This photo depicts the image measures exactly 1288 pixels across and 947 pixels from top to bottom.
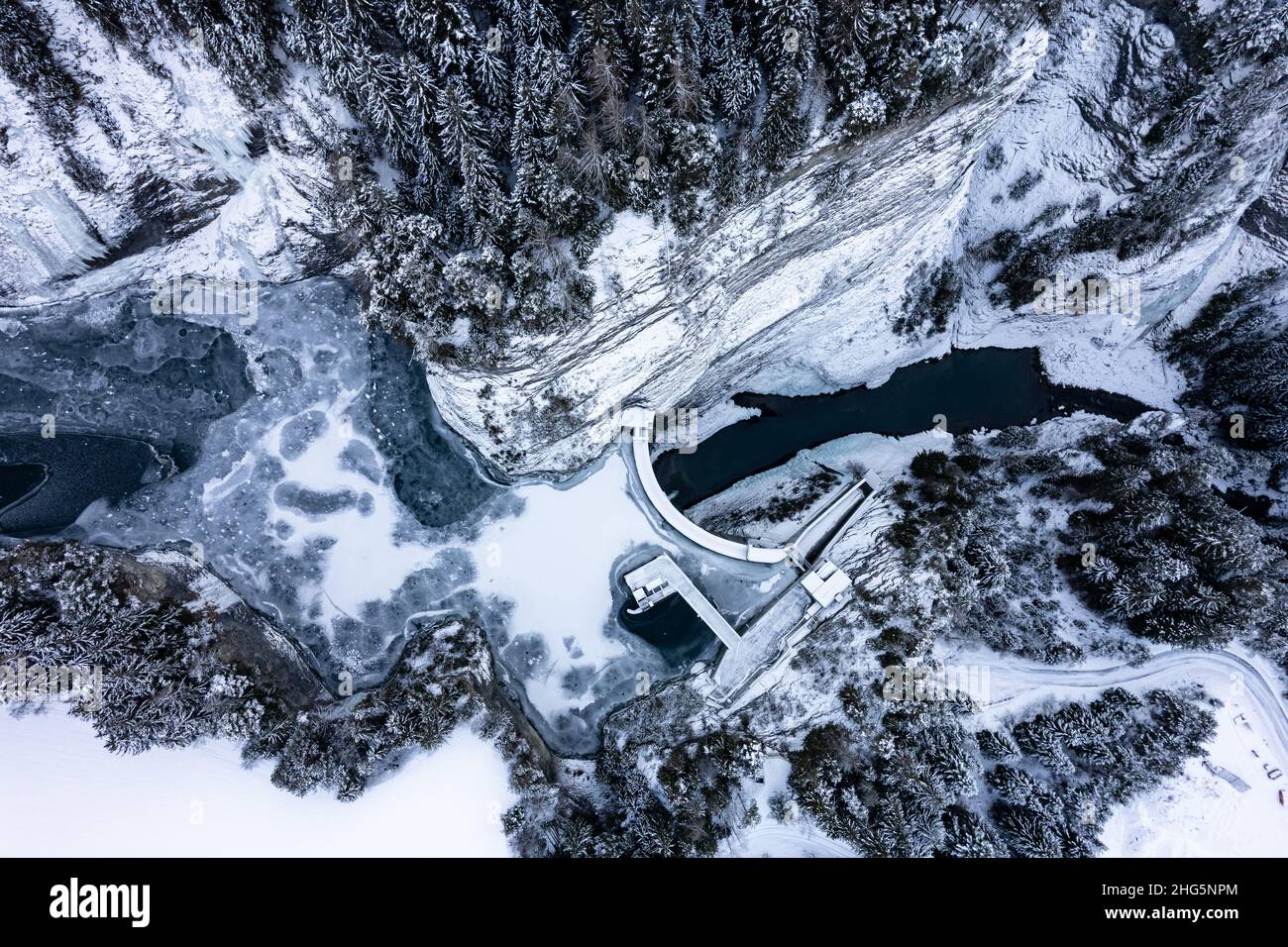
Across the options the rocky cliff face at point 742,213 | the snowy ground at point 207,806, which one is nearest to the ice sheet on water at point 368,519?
the rocky cliff face at point 742,213

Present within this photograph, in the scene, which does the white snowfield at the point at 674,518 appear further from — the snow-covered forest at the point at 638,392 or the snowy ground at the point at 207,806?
the snowy ground at the point at 207,806

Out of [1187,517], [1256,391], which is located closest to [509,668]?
[1187,517]

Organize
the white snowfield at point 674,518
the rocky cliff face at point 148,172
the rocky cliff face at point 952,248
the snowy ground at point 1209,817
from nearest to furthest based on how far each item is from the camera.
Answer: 1. the snowy ground at point 1209,817
2. the rocky cliff face at point 148,172
3. the rocky cliff face at point 952,248
4. the white snowfield at point 674,518

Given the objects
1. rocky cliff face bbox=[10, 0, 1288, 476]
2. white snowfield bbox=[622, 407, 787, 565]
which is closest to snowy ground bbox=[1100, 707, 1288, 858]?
white snowfield bbox=[622, 407, 787, 565]

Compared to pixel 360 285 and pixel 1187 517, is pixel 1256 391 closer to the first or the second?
pixel 1187 517

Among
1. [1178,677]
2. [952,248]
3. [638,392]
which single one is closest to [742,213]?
[638,392]

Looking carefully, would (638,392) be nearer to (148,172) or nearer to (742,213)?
(742,213)
